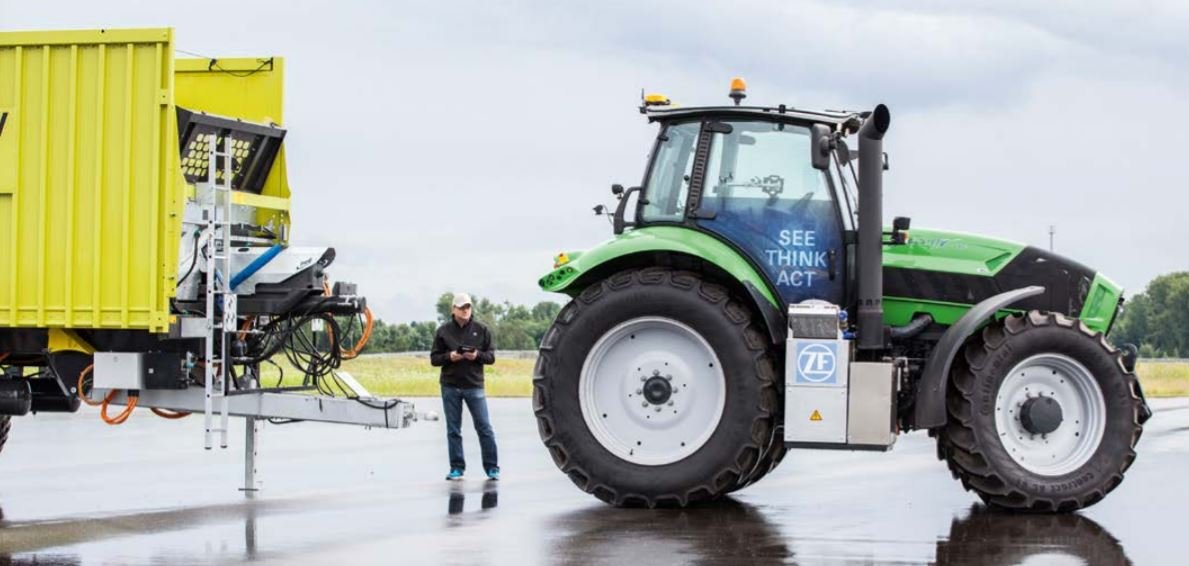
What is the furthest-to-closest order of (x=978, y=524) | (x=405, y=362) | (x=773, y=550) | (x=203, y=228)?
(x=405, y=362) → (x=203, y=228) → (x=978, y=524) → (x=773, y=550)

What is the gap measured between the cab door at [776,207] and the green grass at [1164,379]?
26200mm

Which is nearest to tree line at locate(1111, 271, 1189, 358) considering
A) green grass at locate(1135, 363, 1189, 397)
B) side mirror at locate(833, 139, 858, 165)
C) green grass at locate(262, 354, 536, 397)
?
green grass at locate(1135, 363, 1189, 397)

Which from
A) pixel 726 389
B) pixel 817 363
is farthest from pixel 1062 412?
pixel 726 389

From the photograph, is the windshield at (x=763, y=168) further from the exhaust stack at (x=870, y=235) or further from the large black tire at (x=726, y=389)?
the large black tire at (x=726, y=389)

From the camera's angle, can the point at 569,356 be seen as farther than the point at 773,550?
Yes

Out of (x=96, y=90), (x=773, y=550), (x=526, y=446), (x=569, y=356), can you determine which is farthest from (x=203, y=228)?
(x=526, y=446)

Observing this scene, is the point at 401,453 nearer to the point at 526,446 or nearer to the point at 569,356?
the point at 526,446

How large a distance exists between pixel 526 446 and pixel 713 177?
757 centimetres

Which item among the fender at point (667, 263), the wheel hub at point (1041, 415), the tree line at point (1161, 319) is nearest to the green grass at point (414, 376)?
the fender at point (667, 263)

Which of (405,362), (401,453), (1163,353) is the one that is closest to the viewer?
(401,453)

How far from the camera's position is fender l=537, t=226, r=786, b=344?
11.9 metres

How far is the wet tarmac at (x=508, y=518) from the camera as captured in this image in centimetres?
979

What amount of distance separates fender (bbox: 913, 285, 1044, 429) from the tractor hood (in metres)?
0.67

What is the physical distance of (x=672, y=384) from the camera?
39.8 feet
